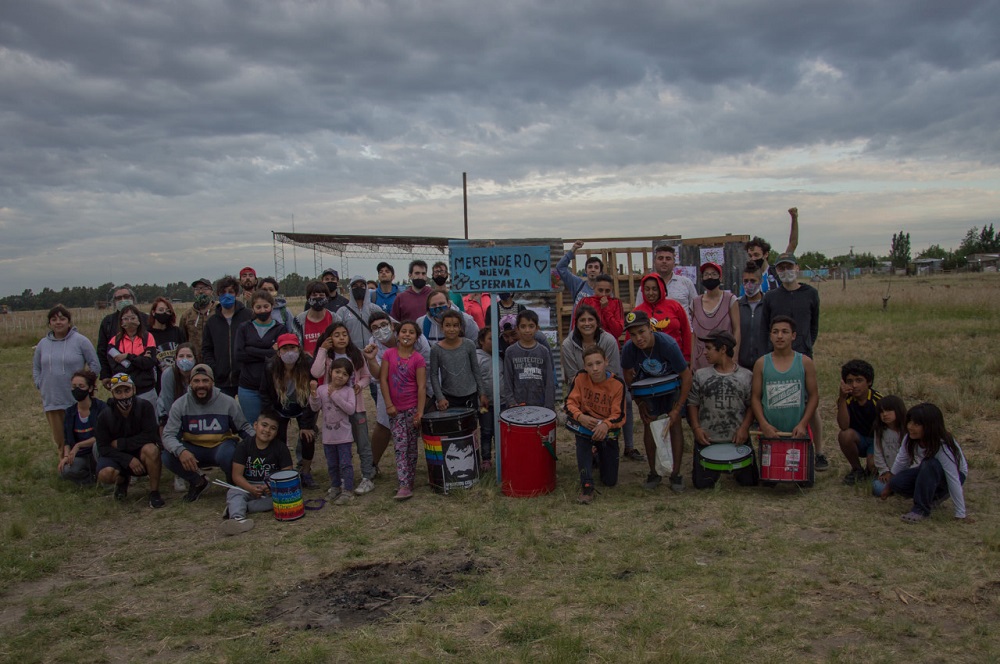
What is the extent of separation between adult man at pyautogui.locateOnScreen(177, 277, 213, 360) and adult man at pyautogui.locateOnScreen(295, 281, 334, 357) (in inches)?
54.6

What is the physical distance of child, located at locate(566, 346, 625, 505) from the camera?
6.03 m

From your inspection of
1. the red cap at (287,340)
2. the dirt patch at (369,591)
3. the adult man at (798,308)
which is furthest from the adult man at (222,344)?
the adult man at (798,308)

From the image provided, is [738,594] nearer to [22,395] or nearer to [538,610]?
[538,610]

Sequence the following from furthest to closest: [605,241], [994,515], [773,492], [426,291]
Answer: [605,241], [426,291], [773,492], [994,515]

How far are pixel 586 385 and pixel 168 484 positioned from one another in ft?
15.3

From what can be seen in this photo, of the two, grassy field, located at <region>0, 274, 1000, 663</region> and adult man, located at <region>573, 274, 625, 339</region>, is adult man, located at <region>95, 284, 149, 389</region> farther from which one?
adult man, located at <region>573, 274, 625, 339</region>

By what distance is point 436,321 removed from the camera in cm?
764

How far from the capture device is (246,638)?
378cm

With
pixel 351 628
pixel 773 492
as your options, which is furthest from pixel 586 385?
pixel 351 628

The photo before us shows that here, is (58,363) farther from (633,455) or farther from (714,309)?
(714,309)

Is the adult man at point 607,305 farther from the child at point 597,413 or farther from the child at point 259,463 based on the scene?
the child at point 259,463

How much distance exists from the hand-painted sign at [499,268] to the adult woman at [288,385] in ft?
5.70

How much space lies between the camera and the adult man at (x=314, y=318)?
7.52 m

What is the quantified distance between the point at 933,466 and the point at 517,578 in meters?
3.28
